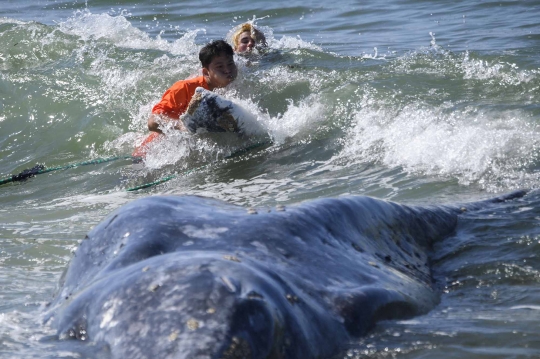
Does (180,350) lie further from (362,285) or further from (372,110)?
(372,110)

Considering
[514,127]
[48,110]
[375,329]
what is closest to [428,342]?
[375,329]

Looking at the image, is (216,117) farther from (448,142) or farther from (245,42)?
(245,42)

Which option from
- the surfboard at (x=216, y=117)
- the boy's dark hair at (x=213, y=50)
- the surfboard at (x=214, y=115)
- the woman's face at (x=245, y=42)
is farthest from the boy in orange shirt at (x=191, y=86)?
the woman's face at (x=245, y=42)

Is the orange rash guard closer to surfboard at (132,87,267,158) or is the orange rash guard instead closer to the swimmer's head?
surfboard at (132,87,267,158)

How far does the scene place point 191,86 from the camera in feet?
27.9

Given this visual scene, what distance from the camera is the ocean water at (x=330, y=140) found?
11.4 ft

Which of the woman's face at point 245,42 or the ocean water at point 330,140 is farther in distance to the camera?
the woman's face at point 245,42

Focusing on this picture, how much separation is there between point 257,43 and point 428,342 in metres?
8.79

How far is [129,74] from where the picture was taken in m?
11.3

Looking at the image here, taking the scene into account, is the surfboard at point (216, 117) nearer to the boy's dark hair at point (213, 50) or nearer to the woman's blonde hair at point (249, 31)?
the boy's dark hair at point (213, 50)

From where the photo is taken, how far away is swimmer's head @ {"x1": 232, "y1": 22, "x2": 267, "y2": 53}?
11.1 meters

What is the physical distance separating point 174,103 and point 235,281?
19.9ft

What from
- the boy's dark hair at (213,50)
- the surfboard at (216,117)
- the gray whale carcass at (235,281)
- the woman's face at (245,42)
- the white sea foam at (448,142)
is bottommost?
the white sea foam at (448,142)

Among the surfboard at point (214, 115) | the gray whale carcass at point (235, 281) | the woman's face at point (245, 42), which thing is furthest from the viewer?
the woman's face at point (245, 42)
